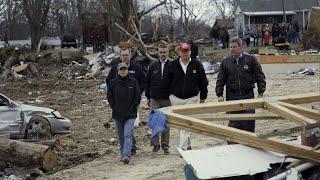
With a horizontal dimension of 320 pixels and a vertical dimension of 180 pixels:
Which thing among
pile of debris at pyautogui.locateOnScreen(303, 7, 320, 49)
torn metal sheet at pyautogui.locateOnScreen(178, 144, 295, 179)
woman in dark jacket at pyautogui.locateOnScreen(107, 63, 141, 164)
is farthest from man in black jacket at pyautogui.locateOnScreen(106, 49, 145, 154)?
pile of debris at pyautogui.locateOnScreen(303, 7, 320, 49)

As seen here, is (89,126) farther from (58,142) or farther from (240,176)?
(240,176)

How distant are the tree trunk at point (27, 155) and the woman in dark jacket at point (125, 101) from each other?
49.7 inches

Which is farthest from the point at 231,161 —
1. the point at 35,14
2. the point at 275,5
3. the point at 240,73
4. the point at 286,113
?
the point at 275,5

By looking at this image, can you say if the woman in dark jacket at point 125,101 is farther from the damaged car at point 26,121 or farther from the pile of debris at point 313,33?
the pile of debris at point 313,33

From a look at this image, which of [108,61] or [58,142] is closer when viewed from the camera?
[58,142]

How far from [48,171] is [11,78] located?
75.3 feet

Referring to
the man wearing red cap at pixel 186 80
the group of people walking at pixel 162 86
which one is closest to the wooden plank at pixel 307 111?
the group of people walking at pixel 162 86

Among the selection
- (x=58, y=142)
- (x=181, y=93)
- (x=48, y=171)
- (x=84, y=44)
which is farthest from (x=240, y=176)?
(x=84, y=44)

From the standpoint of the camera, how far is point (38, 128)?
45.7 feet

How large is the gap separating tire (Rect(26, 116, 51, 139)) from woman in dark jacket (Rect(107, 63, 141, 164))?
4221 mm

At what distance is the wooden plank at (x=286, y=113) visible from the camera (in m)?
5.95

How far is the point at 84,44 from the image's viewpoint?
2178 inches

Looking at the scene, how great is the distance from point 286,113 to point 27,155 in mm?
5393

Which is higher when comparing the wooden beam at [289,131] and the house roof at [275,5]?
the house roof at [275,5]
